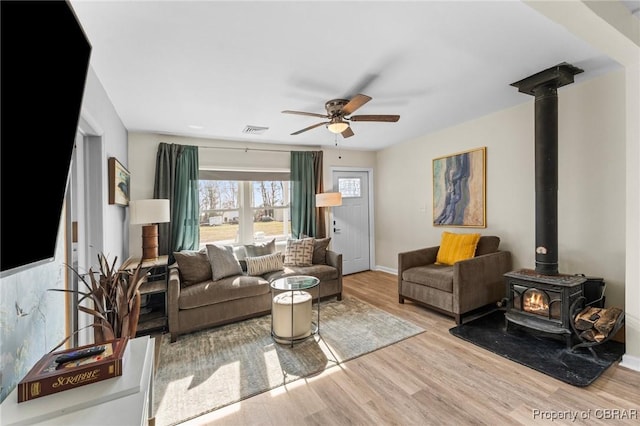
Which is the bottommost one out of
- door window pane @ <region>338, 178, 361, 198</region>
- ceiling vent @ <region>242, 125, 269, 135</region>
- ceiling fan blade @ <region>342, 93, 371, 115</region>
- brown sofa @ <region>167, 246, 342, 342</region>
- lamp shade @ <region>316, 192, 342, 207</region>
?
brown sofa @ <region>167, 246, 342, 342</region>

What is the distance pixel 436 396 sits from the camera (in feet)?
6.54

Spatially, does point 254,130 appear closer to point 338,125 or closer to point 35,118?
point 338,125

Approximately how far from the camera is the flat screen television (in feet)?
→ 2.30

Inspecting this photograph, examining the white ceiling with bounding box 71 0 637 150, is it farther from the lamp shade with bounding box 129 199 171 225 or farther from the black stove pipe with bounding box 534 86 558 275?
the lamp shade with bounding box 129 199 171 225

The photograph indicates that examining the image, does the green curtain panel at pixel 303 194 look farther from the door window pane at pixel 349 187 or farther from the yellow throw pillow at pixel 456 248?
the yellow throw pillow at pixel 456 248

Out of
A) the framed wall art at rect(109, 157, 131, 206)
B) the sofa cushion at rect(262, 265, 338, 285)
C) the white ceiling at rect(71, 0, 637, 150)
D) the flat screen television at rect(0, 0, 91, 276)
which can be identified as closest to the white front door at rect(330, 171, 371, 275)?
the sofa cushion at rect(262, 265, 338, 285)

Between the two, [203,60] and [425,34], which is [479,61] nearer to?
[425,34]

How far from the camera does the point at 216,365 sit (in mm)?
2455

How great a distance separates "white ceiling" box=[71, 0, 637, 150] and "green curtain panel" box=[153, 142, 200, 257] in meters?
0.72

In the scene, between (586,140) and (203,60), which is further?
(586,140)

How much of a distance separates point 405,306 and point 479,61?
2.84 metres

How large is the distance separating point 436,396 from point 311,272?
213 centimetres

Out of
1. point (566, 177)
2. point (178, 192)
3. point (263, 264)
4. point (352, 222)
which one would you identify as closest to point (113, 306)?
point (263, 264)

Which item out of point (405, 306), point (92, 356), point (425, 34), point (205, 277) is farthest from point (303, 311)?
point (425, 34)
